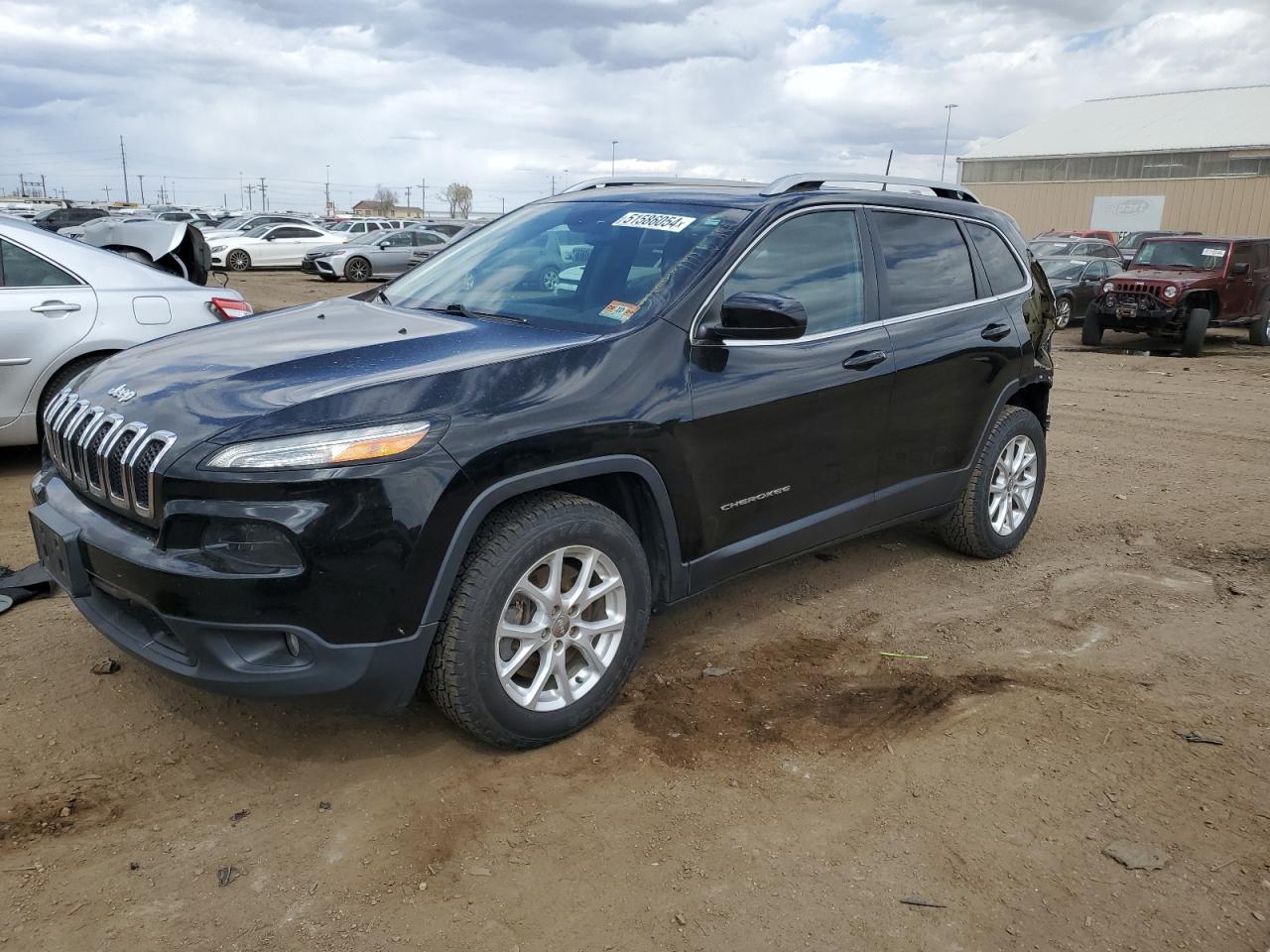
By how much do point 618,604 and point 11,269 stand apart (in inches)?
184

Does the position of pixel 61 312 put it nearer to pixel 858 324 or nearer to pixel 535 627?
pixel 535 627

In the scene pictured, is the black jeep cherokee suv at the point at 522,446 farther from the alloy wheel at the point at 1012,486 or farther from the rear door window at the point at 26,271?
the rear door window at the point at 26,271

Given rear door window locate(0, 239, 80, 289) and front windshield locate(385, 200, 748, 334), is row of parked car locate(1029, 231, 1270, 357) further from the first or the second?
rear door window locate(0, 239, 80, 289)

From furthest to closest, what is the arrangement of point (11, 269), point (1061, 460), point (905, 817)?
1. point (1061, 460)
2. point (11, 269)
3. point (905, 817)

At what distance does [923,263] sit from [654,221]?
1.38 metres

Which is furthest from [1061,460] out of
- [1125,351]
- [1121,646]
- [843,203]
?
[1125,351]

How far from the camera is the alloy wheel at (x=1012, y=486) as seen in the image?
5.16 m

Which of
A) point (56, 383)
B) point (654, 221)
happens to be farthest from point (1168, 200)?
point (56, 383)

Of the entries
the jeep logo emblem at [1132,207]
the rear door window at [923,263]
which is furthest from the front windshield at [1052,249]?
the jeep logo emblem at [1132,207]

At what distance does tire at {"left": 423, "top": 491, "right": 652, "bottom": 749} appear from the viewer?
296 cm

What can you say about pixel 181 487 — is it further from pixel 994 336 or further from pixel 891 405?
pixel 994 336

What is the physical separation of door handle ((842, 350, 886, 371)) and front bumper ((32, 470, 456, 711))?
6.64 ft

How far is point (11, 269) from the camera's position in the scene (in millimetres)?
5879

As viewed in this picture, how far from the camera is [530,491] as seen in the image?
310 cm
